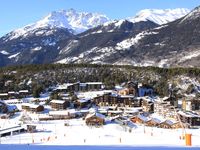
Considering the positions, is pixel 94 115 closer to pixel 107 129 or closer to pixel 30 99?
pixel 107 129

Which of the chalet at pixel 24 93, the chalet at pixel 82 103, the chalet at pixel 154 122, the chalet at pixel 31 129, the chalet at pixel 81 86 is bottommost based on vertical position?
the chalet at pixel 31 129

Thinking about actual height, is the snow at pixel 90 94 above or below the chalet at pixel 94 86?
below

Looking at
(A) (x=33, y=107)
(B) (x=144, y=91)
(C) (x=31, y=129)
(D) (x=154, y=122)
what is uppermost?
(B) (x=144, y=91)

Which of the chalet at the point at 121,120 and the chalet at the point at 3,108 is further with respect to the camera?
the chalet at the point at 3,108

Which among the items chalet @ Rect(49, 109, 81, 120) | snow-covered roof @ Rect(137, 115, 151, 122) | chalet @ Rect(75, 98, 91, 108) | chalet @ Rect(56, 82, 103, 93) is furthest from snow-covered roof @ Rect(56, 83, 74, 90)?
snow-covered roof @ Rect(137, 115, 151, 122)

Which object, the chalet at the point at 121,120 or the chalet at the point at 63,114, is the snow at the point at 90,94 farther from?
the chalet at the point at 121,120

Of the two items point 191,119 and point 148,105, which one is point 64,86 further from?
point 191,119

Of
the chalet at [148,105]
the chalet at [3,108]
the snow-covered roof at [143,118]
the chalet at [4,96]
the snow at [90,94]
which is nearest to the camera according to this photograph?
the snow-covered roof at [143,118]

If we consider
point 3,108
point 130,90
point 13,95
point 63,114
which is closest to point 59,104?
point 63,114

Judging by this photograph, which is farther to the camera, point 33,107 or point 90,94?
point 90,94

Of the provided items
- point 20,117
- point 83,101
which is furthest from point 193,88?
point 20,117

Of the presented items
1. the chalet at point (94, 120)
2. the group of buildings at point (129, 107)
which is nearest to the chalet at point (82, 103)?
the group of buildings at point (129, 107)

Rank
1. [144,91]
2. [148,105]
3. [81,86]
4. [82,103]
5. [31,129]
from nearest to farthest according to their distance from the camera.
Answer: [31,129] < [148,105] < [82,103] < [144,91] < [81,86]
